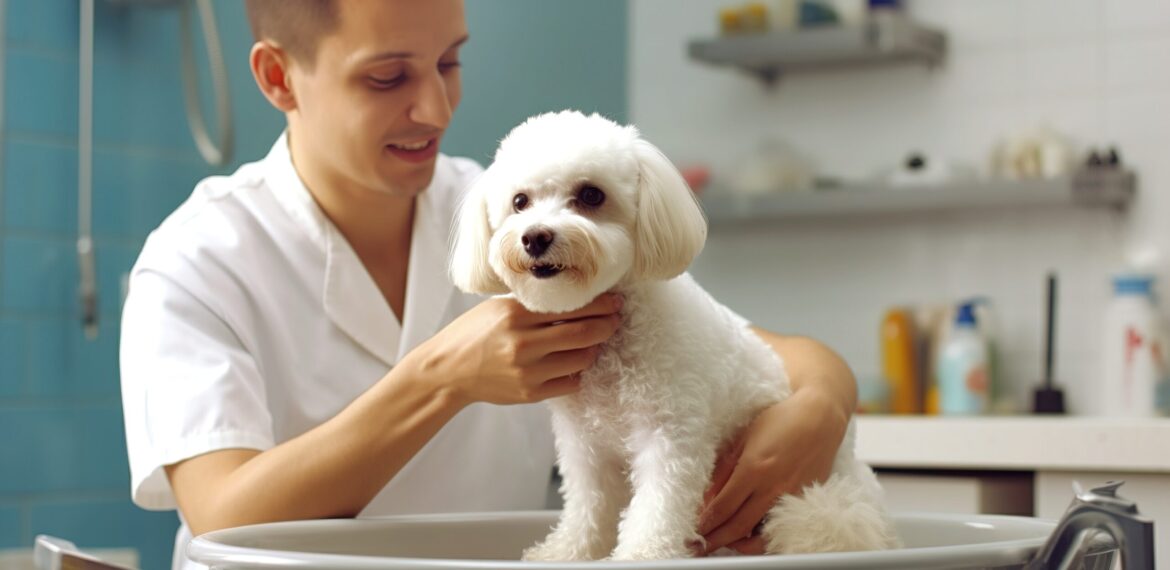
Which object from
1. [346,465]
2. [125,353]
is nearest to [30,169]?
[125,353]

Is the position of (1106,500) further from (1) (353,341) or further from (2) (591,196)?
(1) (353,341)

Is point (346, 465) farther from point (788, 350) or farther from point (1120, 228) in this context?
point (1120, 228)

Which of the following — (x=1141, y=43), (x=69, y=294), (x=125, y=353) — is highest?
(x=1141, y=43)

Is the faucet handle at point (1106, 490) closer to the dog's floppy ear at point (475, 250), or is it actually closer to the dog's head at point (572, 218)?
the dog's head at point (572, 218)

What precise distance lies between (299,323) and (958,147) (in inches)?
68.8

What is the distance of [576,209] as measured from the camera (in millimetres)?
780

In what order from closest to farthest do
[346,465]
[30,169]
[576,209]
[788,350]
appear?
1. [576,209]
2. [346,465]
3. [788,350]
4. [30,169]

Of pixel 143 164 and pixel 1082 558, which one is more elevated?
pixel 143 164

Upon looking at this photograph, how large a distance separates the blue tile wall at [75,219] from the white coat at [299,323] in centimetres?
100

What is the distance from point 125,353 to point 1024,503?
1.37 m

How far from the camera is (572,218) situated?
74cm

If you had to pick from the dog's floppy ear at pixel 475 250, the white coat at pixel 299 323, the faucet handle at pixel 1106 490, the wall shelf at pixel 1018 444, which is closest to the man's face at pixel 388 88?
the white coat at pixel 299 323

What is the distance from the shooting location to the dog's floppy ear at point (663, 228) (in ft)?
2.54

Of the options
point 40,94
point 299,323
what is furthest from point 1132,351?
point 40,94
